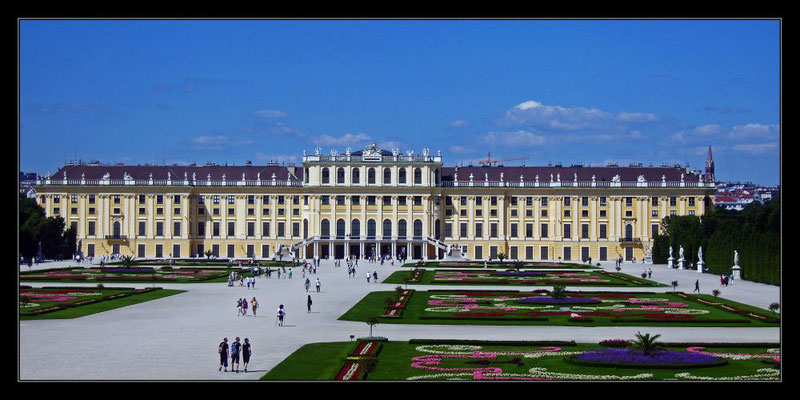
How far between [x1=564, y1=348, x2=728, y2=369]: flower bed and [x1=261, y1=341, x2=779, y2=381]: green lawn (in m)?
0.21

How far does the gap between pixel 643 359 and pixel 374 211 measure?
3043 inches

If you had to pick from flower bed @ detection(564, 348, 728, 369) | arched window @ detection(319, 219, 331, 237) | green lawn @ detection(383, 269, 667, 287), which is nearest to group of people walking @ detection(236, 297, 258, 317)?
flower bed @ detection(564, 348, 728, 369)

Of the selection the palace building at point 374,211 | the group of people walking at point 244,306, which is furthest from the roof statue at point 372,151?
the group of people walking at point 244,306

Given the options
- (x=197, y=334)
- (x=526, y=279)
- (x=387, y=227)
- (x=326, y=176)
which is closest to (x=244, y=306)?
(x=197, y=334)

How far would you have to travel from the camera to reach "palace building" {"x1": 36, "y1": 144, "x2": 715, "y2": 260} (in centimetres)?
10144

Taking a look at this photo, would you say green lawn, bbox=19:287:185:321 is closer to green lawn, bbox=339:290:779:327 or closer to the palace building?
green lawn, bbox=339:290:779:327

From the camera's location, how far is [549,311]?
41781mm

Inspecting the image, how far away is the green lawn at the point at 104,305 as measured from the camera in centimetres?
3809

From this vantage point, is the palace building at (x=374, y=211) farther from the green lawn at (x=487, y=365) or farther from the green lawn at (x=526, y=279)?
the green lawn at (x=487, y=365)

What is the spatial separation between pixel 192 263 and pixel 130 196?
68.3ft

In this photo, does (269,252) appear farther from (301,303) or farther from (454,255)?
(301,303)
